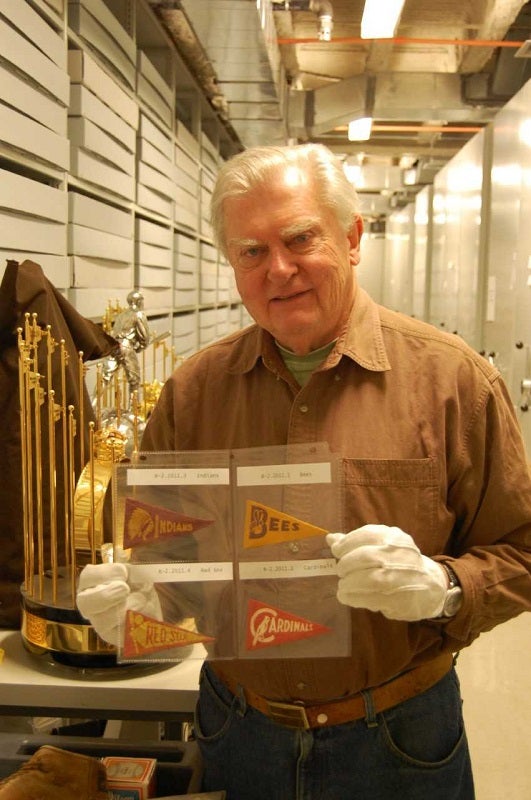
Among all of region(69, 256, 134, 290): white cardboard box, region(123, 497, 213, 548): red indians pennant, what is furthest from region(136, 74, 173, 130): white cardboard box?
region(123, 497, 213, 548): red indians pennant

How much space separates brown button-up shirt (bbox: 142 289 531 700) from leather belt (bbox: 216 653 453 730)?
0.02m

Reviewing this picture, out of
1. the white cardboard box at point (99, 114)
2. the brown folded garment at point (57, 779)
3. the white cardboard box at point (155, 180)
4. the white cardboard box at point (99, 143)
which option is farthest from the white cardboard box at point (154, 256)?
the brown folded garment at point (57, 779)

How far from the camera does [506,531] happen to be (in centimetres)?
118

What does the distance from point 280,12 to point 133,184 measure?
1701mm

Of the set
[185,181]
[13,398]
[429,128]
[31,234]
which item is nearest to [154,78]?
[185,181]

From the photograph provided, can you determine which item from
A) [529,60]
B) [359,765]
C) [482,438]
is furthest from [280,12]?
[359,765]

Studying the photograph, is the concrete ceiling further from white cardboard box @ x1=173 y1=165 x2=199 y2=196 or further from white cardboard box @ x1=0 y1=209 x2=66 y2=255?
white cardboard box @ x1=0 y1=209 x2=66 y2=255

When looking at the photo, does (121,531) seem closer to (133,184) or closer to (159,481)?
(159,481)

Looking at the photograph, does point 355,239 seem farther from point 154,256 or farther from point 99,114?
point 154,256

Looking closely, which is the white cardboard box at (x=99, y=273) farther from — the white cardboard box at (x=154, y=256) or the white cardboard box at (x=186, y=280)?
the white cardboard box at (x=186, y=280)

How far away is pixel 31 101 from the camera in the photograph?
2.12 meters

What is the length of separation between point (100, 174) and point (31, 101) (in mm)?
741

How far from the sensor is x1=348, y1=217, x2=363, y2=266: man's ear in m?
1.27

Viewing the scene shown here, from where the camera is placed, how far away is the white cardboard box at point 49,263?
2084 mm
